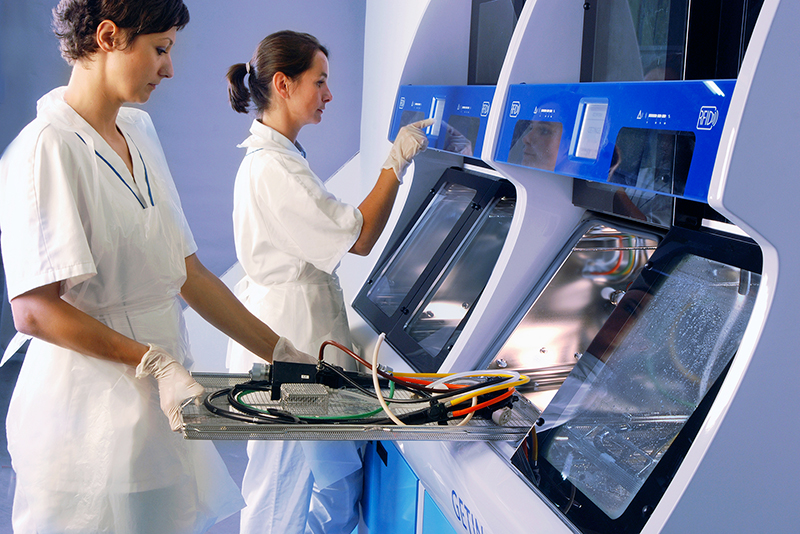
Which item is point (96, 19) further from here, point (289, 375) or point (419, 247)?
point (419, 247)

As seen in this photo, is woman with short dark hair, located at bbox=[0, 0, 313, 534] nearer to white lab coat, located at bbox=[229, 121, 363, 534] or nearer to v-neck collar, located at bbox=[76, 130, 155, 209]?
v-neck collar, located at bbox=[76, 130, 155, 209]

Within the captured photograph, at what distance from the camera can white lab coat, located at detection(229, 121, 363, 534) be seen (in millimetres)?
1775

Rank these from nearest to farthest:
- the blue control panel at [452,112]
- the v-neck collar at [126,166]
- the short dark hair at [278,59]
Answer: the v-neck collar at [126,166] → the blue control panel at [452,112] → the short dark hair at [278,59]

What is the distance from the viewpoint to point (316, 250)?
178 cm

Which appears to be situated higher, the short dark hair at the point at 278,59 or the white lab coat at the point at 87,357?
the short dark hair at the point at 278,59

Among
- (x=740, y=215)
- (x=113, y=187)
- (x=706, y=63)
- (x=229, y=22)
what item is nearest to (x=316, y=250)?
(x=113, y=187)

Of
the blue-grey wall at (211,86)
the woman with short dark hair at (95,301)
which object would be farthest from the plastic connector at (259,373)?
the blue-grey wall at (211,86)

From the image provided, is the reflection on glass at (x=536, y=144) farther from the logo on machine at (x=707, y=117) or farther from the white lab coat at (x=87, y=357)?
the white lab coat at (x=87, y=357)

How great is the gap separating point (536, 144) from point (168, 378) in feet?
2.57

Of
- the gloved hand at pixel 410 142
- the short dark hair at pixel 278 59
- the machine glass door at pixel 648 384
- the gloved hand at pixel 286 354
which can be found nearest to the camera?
the machine glass door at pixel 648 384

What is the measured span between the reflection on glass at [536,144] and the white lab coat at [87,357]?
0.76m

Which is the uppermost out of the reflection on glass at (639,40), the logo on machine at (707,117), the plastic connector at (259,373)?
the reflection on glass at (639,40)

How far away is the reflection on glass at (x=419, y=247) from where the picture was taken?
1957 mm

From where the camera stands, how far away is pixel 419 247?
6.71 feet
